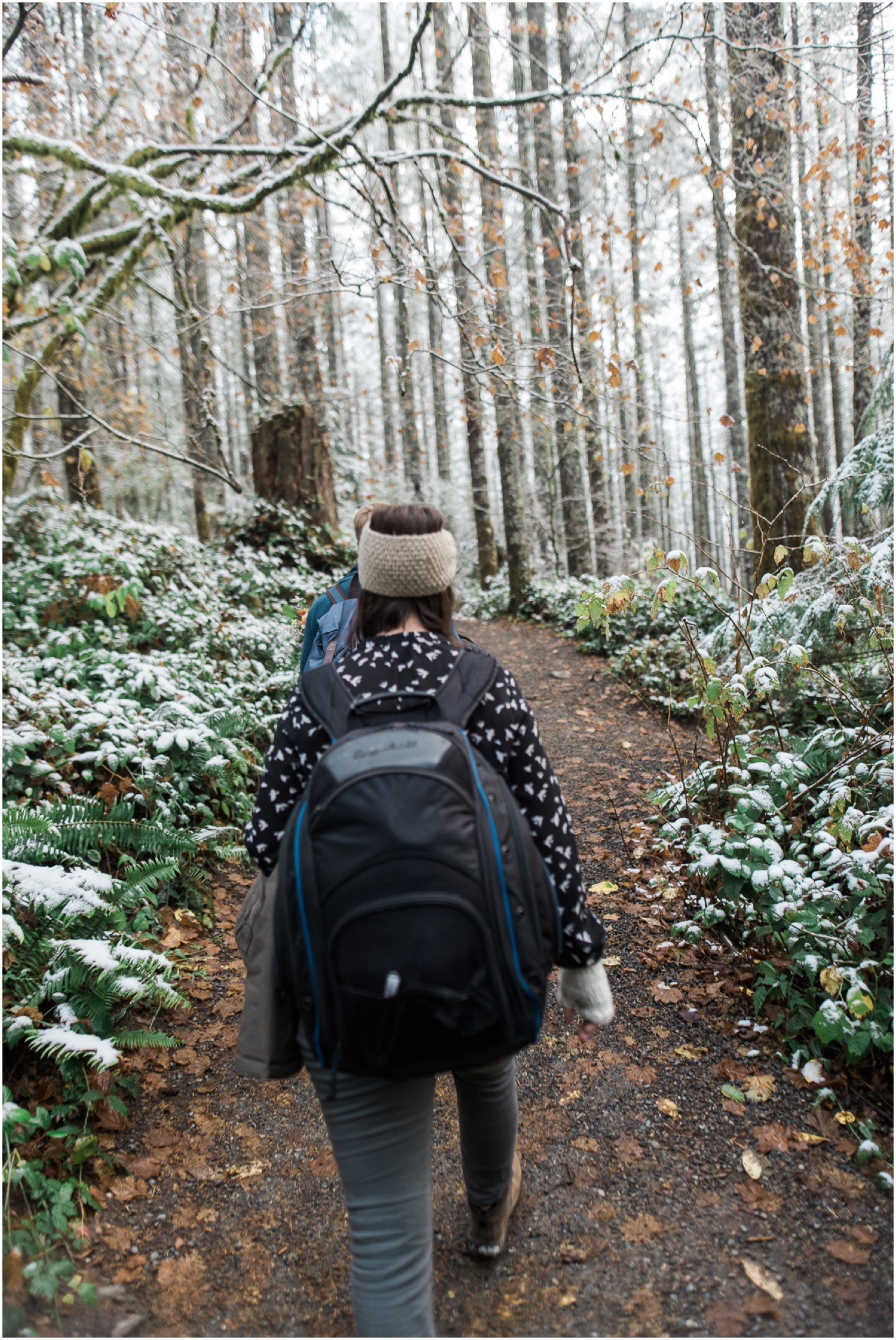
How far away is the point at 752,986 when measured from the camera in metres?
3.19

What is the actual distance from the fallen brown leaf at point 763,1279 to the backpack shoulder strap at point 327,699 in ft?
6.52

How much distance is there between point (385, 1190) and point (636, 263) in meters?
9.38

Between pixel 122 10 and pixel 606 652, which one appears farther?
pixel 606 652

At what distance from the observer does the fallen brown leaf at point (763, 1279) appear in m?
2.04

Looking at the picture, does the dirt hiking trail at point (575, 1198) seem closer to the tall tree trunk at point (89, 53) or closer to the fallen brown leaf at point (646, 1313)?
the fallen brown leaf at point (646, 1313)

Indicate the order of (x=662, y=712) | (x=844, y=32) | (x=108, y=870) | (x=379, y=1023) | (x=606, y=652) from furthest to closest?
(x=844, y=32), (x=606, y=652), (x=662, y=712), (x=108, y=870), (x=379, y=1023)

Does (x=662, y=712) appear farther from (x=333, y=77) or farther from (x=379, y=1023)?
(x=333, y=77)

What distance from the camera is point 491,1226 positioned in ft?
7.10

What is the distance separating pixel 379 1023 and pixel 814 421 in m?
21.0

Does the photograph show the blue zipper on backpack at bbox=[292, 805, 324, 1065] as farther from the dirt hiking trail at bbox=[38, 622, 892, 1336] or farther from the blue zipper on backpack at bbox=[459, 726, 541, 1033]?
the dirt hiking trail at bbox=[38, 622, 892, 1336]

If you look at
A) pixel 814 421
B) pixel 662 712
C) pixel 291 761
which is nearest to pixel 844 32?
pixel 814 421

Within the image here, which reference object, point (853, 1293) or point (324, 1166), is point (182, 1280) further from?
point (853, 1293)

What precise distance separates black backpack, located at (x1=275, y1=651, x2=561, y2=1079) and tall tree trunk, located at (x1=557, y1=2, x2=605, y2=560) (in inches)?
188

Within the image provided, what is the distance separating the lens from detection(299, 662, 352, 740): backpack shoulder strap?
161 cm
